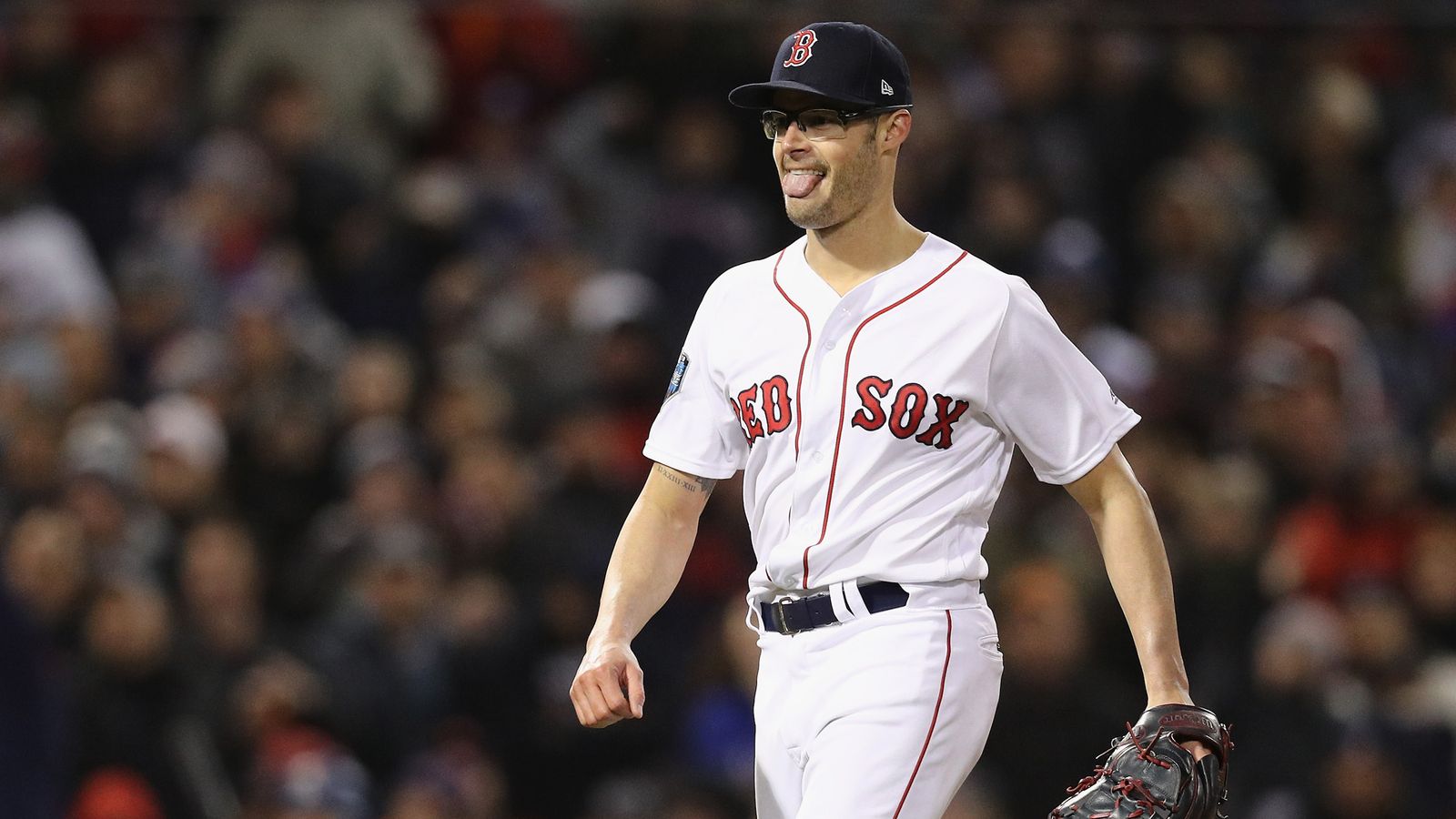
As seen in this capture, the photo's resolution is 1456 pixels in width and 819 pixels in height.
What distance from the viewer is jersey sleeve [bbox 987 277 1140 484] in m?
3.79

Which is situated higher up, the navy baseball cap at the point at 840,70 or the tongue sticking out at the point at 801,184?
the navy baseball cap at the point at 840,70

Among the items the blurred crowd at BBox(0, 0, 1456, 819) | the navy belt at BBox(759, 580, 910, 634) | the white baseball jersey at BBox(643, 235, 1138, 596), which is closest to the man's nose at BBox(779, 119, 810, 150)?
the white baseball jersey at BBox(643, 235, 1138, 596)

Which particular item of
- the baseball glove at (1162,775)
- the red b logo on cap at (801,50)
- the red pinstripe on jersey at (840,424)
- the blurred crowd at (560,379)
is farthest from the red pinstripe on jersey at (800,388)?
the blurred crowd at (560,379)

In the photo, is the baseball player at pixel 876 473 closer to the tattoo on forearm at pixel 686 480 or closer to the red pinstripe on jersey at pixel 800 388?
the red pinstripe on jersey at pixel 800 388

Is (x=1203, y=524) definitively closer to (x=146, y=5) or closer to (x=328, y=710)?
(x=328, y=710)

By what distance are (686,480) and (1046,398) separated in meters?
0.71

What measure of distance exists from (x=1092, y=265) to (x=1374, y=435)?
1394mm

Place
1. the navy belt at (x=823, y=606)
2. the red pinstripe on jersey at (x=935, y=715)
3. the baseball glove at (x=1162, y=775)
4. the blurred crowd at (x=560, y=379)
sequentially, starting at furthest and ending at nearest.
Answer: the blurred crowd at (x=560, y=379) < the navy belt at (x=823, y=606) < the red pinstripe on jersey at (x=935, y=715) < the baseball glove at (x=1162, y=775)

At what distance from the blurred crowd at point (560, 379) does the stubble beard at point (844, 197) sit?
2.91 meters

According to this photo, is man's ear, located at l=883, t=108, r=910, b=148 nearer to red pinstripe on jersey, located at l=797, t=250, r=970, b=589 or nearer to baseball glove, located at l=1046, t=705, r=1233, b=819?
red pinstripe on jersey, located at l=797, t=250, r=970, b=589

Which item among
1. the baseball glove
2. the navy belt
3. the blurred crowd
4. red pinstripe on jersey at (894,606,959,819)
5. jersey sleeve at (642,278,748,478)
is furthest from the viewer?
the blurred crowd

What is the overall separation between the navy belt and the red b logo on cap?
0.94 metres

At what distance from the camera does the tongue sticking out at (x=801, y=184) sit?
150 inches

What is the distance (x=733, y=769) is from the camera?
7.17m
